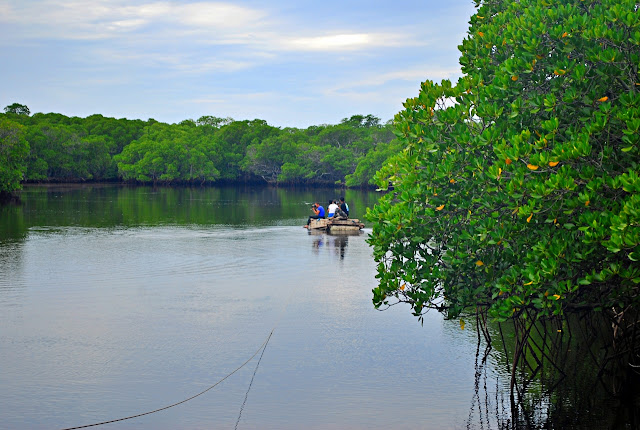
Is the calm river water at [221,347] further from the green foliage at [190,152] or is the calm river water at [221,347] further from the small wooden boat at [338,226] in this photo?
the green foliage at [190,152]

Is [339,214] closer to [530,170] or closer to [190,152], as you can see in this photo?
[530,170]

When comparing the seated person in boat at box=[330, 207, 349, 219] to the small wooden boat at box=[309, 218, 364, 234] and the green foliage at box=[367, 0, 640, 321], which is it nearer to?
the small wooden boat at box=[309, 218, 364, 234]

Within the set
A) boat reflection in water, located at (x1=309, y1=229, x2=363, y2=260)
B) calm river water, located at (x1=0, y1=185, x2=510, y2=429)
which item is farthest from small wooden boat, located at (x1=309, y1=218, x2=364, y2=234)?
calm river water, located at (x1=0, y1=185, x2=510, y2=429)

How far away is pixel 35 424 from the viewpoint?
368 inches

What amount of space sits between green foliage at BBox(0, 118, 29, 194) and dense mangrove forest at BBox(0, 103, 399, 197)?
28.1 metres

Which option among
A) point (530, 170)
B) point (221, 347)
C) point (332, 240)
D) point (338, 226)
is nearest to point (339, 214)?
point (338, 226)

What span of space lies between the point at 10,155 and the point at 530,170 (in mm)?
51943

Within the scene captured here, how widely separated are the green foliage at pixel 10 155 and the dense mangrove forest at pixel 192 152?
2810 centimetres

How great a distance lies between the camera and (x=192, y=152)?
10200cm

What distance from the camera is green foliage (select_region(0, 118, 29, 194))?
2089 inches

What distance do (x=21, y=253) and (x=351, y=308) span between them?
1323 centimetres

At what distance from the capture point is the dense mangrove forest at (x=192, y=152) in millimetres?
92062

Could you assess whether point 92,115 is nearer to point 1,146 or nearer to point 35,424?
point 1,146

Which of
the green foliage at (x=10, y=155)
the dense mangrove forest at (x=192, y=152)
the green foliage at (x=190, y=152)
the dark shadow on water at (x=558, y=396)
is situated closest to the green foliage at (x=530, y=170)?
the dark shadow on water at (x=558, y=396)
